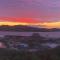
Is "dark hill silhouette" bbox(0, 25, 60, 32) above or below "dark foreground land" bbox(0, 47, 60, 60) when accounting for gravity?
above

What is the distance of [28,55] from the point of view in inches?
135

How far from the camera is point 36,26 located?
11.4ft

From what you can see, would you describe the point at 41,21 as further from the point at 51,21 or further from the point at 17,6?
the point at 17,6

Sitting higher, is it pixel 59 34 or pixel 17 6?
pixel 17 6

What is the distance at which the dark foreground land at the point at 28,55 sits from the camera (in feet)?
11.3

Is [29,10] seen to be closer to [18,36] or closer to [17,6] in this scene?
[17,6]

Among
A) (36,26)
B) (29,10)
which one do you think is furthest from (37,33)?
(29,10)

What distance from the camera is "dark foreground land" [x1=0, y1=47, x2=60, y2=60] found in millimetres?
3432

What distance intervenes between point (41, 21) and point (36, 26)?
0.32 feet

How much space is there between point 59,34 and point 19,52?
1.96 feet

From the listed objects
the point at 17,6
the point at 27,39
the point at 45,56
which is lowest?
the point at 45,56

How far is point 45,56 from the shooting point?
3469mm

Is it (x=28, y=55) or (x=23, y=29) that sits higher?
(x=23, y=29)

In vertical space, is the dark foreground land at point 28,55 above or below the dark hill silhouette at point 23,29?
below
